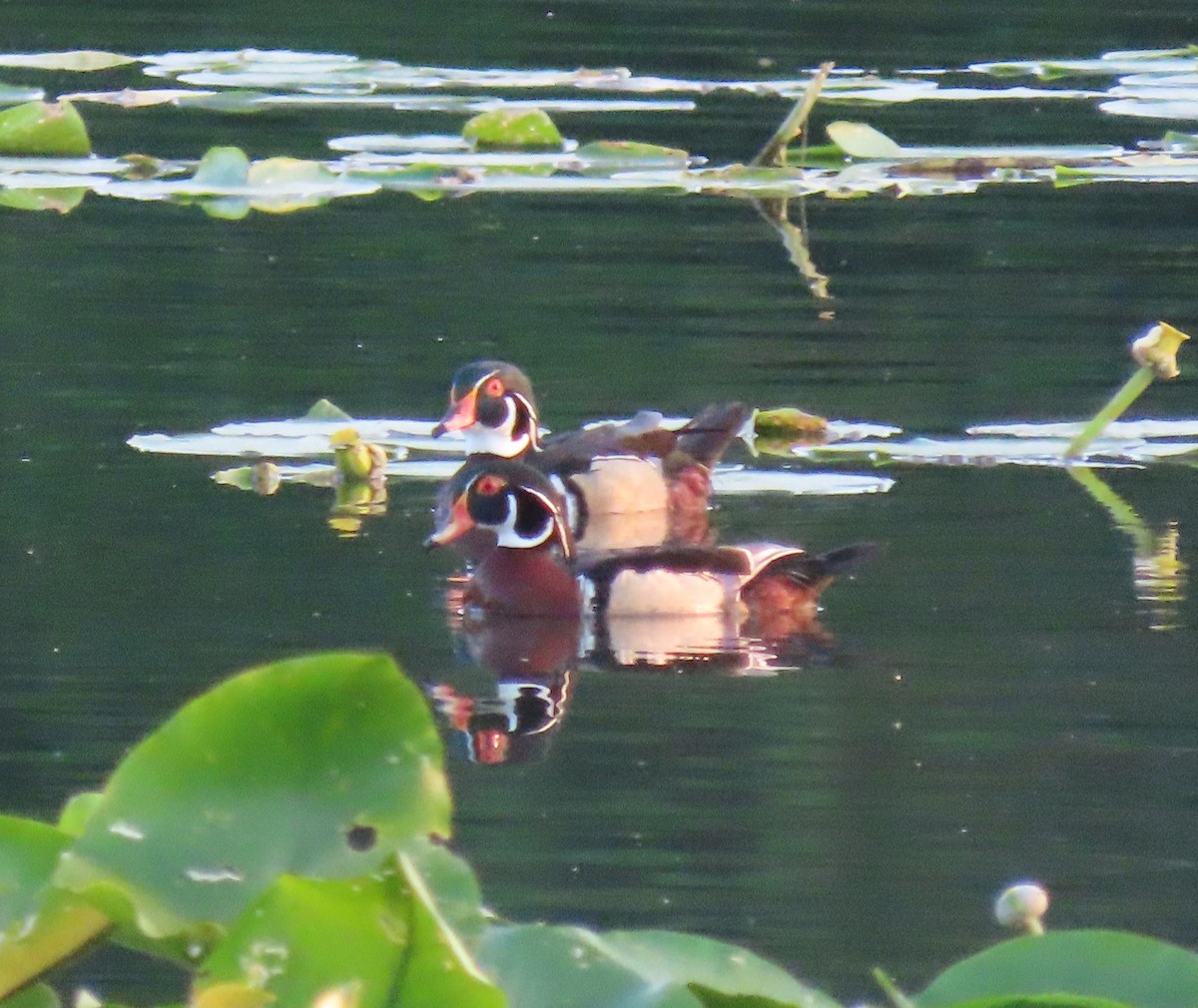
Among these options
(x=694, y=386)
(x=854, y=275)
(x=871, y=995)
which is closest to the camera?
(x=871, y=995)

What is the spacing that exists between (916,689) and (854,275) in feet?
18.7

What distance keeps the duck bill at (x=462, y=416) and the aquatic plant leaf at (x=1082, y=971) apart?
5.96 meters

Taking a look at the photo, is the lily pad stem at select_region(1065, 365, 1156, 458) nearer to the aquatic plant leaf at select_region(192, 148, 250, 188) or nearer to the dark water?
the dark water

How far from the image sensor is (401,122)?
16375 millimetres

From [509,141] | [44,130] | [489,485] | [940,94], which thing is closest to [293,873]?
[489,485]

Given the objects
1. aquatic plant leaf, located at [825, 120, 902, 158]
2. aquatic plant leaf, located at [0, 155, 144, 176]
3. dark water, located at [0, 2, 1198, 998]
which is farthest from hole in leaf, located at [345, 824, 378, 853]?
aquatic plant leaf, located at [0, 155, 144, 176]

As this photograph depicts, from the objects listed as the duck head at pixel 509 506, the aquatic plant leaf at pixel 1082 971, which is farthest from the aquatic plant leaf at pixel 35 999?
the duck head at pixel 509 506

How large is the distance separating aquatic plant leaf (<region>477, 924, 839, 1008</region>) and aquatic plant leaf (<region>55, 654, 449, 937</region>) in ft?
0.59

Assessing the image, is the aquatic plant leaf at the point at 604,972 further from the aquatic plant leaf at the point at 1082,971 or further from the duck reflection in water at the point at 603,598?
the duck reflection in water at the point at 603,598

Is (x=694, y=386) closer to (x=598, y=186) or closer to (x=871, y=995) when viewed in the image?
(x=598, y=186)

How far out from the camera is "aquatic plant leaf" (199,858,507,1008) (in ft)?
9.04

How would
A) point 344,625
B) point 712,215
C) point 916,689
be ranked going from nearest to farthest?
1. point 916,689
2. point 344,625
3. point 712,215

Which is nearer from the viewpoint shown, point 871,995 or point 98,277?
point 871,995

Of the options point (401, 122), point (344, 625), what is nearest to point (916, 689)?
point (344, 625)
